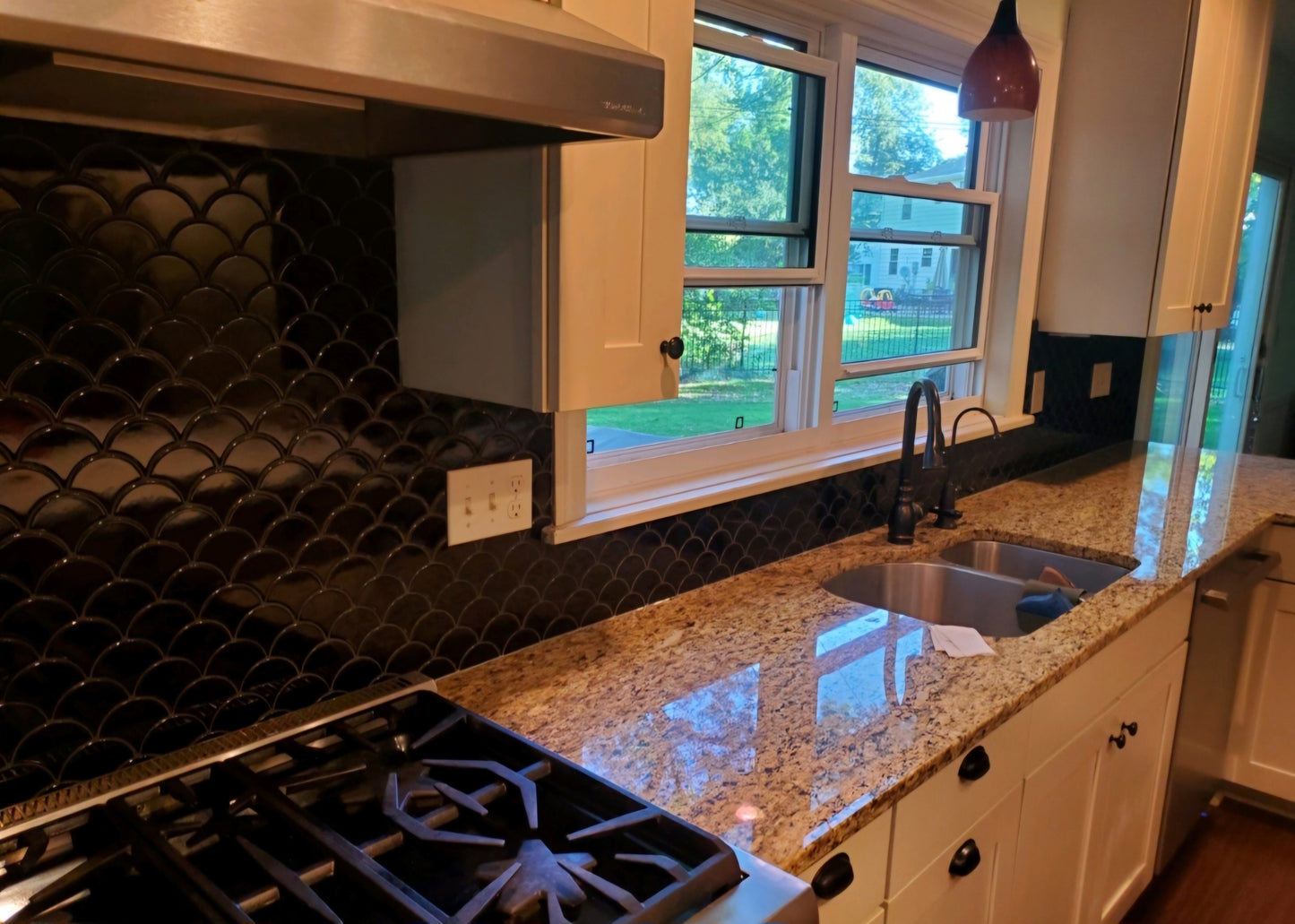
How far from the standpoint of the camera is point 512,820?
107cm

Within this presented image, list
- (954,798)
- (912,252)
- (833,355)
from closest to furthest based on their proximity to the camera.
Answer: (954,798)
(833,355)
(912,252)

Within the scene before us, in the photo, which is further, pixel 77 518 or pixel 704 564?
pixel 704 564

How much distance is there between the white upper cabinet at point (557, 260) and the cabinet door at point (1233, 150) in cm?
230

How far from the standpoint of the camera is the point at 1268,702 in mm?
2752

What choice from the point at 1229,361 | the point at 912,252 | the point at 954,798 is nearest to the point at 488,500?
the point at 954,798

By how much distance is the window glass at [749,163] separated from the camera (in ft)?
5.95

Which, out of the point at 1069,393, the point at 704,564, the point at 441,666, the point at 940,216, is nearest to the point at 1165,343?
the point at 1069,393

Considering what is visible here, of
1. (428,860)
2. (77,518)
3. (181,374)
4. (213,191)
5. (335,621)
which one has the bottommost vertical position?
(428,860)

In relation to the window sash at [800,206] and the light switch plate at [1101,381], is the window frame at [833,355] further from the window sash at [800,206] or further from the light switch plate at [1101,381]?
the light switch plate at [1101,381]

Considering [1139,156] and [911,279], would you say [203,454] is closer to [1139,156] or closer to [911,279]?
[911,279]

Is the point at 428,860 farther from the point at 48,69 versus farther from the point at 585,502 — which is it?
the point at 48,69

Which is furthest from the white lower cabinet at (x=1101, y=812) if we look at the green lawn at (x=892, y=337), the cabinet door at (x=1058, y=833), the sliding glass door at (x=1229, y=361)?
the sliding glass door at (x=1229, y=361)

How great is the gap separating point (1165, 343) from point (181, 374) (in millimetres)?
4055

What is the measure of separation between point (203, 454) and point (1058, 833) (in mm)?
1569
